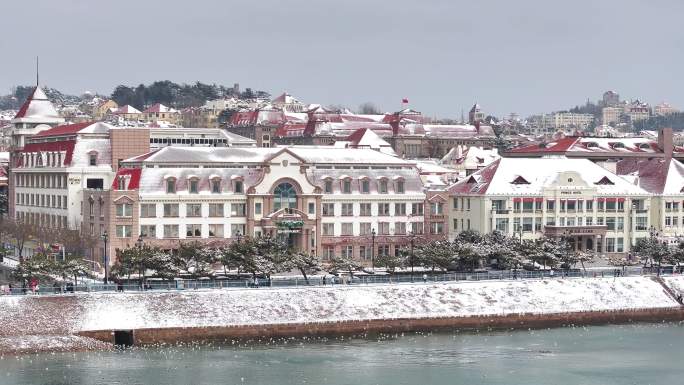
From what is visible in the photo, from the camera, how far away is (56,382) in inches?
2415

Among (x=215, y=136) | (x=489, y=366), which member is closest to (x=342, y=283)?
(x=489, y=366)

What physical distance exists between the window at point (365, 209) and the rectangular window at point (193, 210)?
36.7 ft

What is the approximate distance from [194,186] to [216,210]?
2117mm

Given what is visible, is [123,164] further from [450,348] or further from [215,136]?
[450,348]

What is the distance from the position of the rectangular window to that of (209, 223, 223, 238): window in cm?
113

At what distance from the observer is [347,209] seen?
325ft

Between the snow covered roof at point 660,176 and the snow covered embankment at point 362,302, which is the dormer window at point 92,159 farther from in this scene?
the snow covered roof at point 660,176

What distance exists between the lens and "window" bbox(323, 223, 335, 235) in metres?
98.4

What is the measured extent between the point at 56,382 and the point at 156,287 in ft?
50.2

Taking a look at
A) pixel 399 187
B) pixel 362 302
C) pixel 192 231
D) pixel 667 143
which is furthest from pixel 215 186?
pixel 667 143

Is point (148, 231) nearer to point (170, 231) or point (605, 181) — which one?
point (170, 231)

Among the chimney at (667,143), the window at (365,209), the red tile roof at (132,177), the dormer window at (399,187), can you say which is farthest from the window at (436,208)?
the chimney at (667,143)

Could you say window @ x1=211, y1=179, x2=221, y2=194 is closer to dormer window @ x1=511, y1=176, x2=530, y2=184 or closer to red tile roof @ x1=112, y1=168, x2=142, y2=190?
red tile roof @ x1=112, y1=168, x2=142, y2=190

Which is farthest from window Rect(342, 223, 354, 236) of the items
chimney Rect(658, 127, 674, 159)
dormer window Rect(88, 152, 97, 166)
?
chimney Rect(658, 127, 674, 159)
